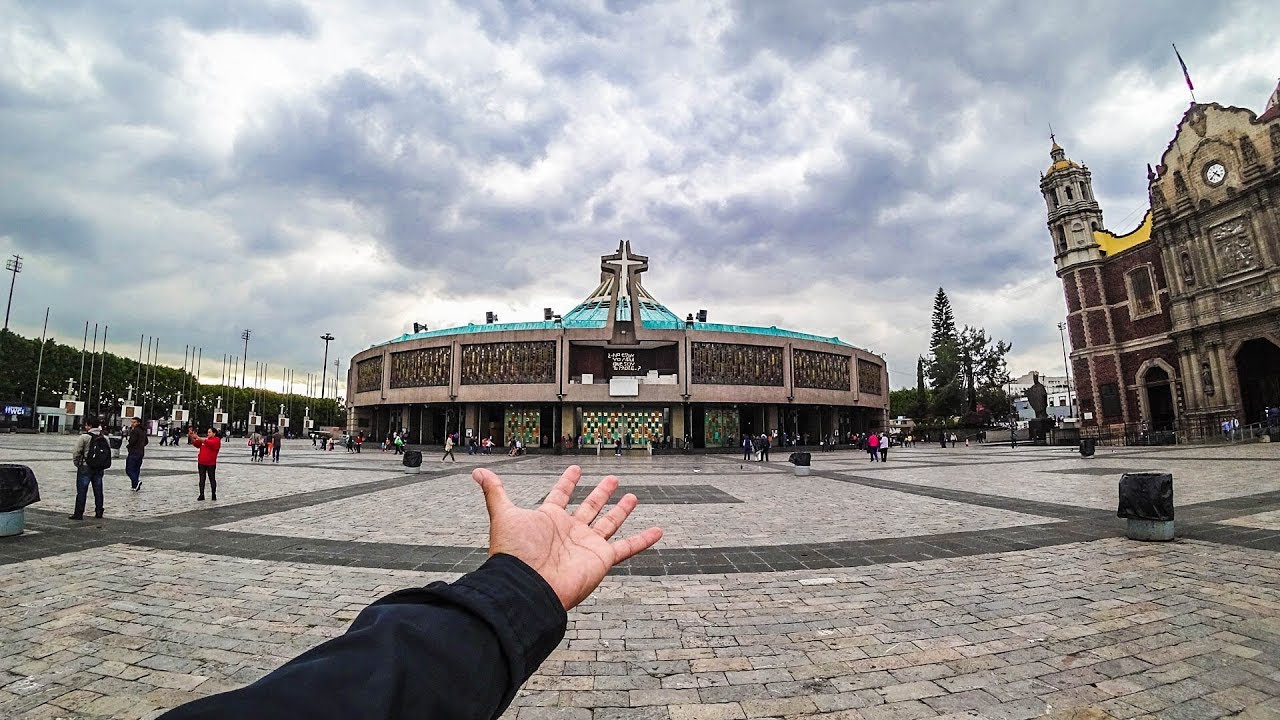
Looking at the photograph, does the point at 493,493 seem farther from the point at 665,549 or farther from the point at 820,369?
the point at 820,369

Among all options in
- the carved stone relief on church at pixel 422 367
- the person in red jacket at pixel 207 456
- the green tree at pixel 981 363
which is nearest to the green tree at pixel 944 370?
the green tree at pixel 981 363

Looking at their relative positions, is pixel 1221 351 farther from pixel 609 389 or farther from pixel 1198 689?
pixel 1198 689

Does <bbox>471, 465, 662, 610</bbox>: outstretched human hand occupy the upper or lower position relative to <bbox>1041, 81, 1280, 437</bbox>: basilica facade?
lower

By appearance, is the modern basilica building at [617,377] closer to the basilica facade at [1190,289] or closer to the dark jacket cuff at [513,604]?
the basilica facade at [1190,289]

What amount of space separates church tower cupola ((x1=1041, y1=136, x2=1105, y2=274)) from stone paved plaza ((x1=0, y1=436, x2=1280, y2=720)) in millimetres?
49136

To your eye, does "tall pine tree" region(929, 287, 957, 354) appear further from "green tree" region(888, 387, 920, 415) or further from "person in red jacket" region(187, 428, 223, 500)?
"person in red jacket" region(187, 428, 223, 500)

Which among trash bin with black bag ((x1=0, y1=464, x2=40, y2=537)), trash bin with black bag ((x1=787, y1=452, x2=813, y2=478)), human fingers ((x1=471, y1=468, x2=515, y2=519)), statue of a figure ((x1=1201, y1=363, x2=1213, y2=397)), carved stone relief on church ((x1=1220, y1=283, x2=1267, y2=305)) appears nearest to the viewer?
human fingers ((x1=471, y1=468, x2=515, y2=519))

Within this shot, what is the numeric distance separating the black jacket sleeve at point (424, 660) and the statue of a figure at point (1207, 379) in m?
51.7

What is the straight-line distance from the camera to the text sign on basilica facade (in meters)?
45.8

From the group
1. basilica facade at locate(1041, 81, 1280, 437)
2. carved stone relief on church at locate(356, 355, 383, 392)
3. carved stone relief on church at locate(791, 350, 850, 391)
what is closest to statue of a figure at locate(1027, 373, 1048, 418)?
basilica facade at locate(1041, 81, 1280, 437)

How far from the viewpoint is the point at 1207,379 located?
120 feet

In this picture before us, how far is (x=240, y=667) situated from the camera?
4.08 meters

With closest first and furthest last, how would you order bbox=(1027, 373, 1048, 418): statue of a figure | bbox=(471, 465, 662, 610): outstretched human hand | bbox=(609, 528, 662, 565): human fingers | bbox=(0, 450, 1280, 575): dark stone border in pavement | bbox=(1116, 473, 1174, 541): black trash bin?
bbox=(471, 465, 662, 610): outstretched human hand, bbox=(609, 528, 662, 565): human fingers, bbox=(0, 450, 1280, 575): dark stone border in pavement, bbox=(1116, 473, 1174, 541): black trash bin, bbox=(1027, 373, 1048, 418): statue of a figure

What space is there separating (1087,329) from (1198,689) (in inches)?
2252
